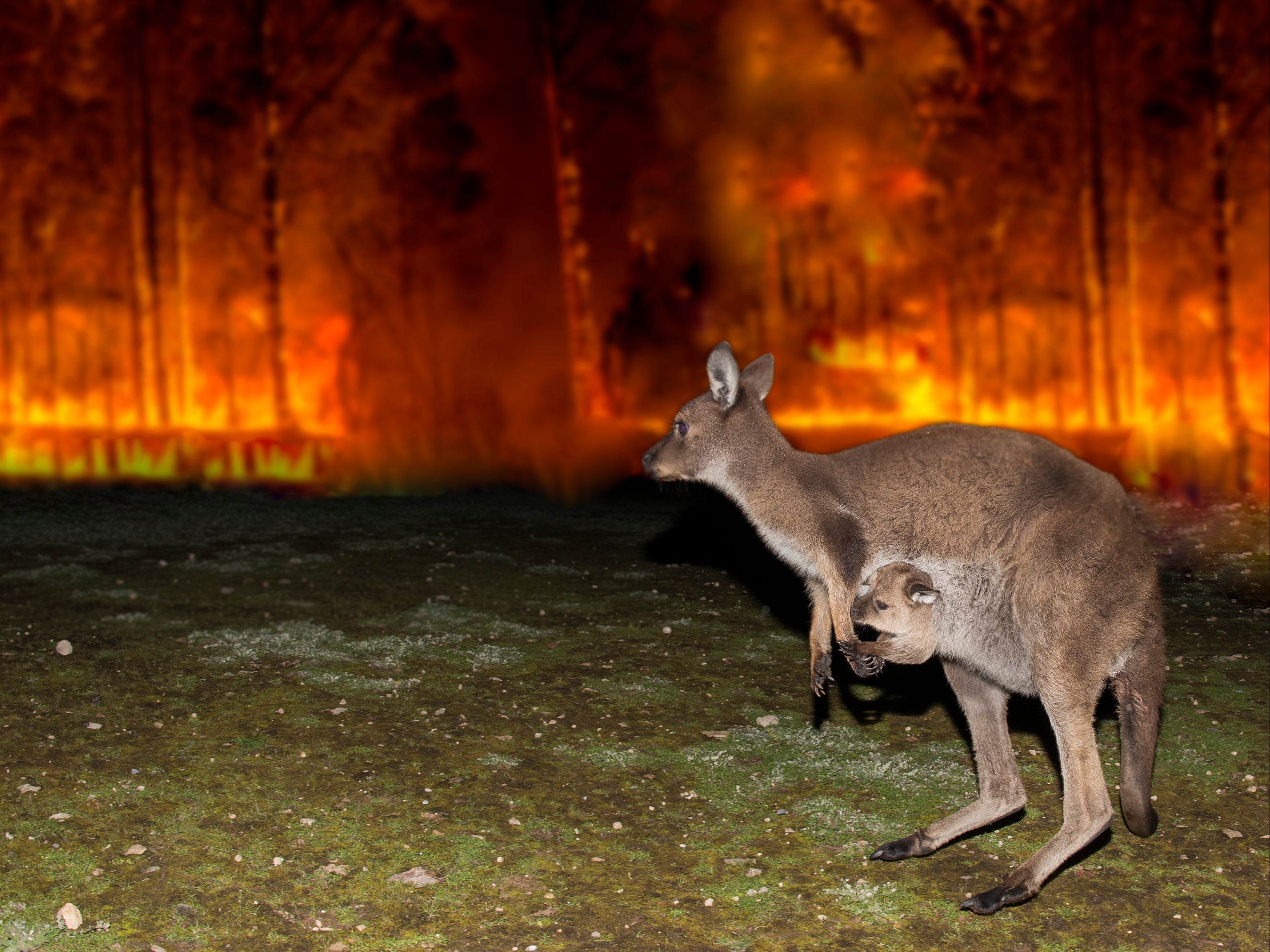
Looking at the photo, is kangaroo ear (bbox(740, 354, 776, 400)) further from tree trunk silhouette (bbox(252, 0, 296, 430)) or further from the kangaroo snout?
tree trunk silhouette (bbox(252, 0, 296, 430))

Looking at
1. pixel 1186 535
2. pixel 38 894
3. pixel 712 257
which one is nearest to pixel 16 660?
pixel 38 894

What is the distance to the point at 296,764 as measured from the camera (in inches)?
169

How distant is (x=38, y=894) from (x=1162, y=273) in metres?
11.3

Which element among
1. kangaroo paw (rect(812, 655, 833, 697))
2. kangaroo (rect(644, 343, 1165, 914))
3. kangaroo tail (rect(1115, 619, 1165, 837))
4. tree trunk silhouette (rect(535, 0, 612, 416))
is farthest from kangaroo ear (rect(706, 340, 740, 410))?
tree trunk silhouette (rect(535, 0, 612, 416))

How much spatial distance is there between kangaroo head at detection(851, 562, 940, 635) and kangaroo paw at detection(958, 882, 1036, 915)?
0.77m

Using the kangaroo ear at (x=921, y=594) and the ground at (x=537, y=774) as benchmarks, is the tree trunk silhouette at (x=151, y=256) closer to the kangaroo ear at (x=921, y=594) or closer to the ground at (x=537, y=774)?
the ground at (x=537, y=774)

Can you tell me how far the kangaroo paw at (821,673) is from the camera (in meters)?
4.18

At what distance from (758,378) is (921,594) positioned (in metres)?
1.36

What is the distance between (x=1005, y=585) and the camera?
3562 mm

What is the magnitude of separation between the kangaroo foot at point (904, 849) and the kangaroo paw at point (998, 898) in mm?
281

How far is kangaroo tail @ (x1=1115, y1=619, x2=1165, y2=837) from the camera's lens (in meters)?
3.55

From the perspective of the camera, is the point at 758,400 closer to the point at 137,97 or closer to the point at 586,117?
the point at 586,117

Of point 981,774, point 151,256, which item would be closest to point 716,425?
point 981,774

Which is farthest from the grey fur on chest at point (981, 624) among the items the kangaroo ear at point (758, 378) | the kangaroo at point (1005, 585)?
the kangaroo ear at point (758, 378)
